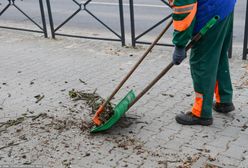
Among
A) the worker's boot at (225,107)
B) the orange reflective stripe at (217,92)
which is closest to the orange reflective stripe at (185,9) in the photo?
the orange reflective stripe at (217,92)

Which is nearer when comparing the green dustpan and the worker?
the worker

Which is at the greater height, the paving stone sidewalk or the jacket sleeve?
the jacket sleeve

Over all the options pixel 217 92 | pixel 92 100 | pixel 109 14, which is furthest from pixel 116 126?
pixel 109 14

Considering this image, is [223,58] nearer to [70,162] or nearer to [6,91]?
[70,162]

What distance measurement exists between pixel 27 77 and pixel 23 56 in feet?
3.73

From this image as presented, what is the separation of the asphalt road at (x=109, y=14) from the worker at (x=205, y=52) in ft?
10.9

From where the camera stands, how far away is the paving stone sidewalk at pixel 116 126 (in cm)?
351

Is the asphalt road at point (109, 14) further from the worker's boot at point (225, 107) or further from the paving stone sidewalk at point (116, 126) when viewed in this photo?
the worker's boot at point (225, 107)

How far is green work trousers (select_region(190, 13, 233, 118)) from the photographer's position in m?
3.61

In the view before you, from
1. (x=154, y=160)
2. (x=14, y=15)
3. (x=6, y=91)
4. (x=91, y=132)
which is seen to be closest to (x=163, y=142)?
(x=154, y=160)

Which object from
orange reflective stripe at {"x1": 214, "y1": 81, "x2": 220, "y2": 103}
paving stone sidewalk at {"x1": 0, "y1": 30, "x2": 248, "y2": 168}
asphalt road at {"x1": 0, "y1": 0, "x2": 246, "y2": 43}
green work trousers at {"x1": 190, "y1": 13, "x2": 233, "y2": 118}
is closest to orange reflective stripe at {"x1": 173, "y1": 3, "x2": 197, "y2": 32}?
green work trousers at {"x1": 190, "y1": 13, "x2": 233, "y2": 118}

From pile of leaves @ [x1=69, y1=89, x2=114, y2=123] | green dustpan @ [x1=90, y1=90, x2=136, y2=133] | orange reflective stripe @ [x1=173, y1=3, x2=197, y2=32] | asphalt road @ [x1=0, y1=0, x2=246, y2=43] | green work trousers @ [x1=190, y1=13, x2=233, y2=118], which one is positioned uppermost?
orange reflective stripe @ [x1=173, y1=3, x2=197, y2=32]

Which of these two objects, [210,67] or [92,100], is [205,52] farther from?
[92,100]

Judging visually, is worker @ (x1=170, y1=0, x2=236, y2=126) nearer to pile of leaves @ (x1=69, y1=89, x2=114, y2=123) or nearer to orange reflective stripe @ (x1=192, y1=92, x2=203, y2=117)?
orange reflective stripe @ (x1=192, y1=92, x2=203, y2=117)
